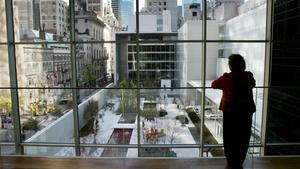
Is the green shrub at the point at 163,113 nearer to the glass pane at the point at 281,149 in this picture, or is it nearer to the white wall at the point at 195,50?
the white wall at the point at 195,50

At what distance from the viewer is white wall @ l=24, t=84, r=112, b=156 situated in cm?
480

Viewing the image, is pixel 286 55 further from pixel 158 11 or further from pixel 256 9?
pixel 158 11

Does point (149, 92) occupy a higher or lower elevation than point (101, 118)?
higher

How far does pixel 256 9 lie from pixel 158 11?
162 centimetres

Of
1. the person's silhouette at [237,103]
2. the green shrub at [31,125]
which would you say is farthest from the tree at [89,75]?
the person's silhouette at [237,103]

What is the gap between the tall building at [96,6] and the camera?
481cm

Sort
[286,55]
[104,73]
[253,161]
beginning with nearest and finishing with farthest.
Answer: [253,161] < [286,55] < [104,73]

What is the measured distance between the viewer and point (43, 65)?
15.9 ft

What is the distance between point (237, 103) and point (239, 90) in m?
0.14

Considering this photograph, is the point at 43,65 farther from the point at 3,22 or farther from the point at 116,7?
the point at 116,7

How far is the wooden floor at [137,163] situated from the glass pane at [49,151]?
105 cm

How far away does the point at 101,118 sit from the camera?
5051 mm

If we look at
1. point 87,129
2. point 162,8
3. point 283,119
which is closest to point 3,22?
point 87,129

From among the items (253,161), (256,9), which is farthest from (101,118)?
(256,9)
